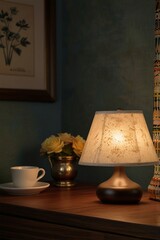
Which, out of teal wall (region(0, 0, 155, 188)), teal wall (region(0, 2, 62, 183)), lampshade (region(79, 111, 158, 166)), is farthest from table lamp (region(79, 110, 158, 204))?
teal wall (region(0, 2, 62, 183))

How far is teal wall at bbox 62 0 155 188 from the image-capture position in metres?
2.36

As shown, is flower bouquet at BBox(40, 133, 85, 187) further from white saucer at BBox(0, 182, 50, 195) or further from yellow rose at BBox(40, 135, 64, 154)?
white saucer at BBox(0, 182, 50, 195)

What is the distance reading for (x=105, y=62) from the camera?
2521mm

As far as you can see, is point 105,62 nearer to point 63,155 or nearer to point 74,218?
point 63,155

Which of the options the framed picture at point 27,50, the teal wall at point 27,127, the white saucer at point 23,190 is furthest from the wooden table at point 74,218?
the framed picture at point 27,50

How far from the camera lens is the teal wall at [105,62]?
2.36 meters

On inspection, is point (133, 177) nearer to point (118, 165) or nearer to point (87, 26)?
point (118, 165)

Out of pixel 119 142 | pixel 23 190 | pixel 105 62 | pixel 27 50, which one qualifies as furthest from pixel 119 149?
pixel 27 50

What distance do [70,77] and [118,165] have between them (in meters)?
0.87

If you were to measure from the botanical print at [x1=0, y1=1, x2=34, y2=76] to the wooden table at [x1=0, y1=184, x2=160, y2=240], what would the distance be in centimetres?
62

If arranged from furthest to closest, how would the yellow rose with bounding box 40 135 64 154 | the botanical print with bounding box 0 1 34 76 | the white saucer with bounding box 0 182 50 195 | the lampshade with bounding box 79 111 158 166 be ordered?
the botanical print with bounding box 0 1 34 76 < the yellow rose with bounding box 40 135 64 154 < the white saucer with bounding box 0 182 50 195 < the lampshade with bounding box 79 111 158 166

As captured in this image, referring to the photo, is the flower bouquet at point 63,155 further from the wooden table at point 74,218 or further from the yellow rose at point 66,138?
the wooden table at point 74,218

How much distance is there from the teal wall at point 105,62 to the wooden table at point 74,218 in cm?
47

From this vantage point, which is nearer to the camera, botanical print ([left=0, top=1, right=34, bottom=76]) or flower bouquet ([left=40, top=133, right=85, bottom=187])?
flower bouquet ([left=40, top=133, right=85, bottom=187])
